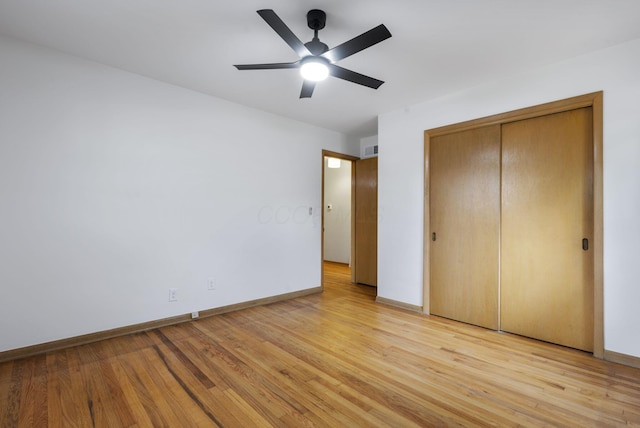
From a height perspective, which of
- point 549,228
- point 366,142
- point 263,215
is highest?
point 366,142

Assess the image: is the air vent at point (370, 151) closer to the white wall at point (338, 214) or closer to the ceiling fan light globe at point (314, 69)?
the white wall at point (338, 214)

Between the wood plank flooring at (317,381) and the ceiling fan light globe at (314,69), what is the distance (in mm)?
2137

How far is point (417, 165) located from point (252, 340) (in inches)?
104

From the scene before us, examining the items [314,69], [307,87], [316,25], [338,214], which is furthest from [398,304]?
[338,214]

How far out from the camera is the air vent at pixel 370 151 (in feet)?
16.2

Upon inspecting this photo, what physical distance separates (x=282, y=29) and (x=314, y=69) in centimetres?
38

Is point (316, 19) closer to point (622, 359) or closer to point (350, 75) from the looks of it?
point (350, 75)

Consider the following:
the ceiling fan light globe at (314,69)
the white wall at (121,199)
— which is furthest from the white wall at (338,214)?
the ceiling fan light globe at (314,69)

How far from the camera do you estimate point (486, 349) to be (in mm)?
2572

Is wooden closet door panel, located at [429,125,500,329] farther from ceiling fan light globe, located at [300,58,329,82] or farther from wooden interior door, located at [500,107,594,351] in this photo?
ceiling fan light globe, located at [300,58,329,82]

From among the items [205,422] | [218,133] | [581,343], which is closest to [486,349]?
[581,343]

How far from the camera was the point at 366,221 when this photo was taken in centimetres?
495

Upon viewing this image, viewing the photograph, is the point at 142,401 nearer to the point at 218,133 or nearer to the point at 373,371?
the point at 373,371

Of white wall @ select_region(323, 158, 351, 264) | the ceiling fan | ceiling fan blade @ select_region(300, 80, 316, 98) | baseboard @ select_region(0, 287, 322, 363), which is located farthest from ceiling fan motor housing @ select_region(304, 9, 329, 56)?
white wall @ select_region(323, 158, 351, 264)
